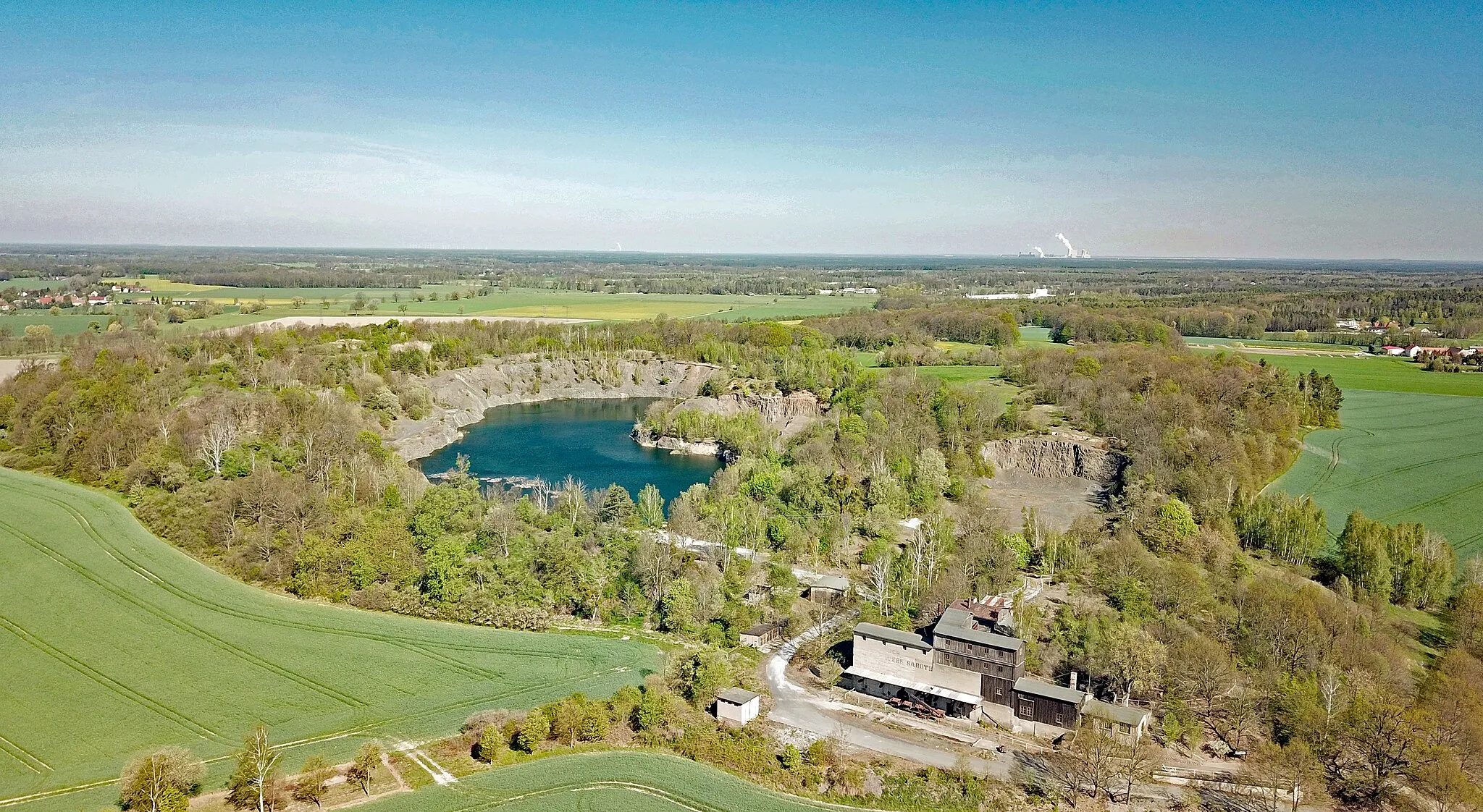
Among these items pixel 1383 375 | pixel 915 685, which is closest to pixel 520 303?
pixel 1383 375

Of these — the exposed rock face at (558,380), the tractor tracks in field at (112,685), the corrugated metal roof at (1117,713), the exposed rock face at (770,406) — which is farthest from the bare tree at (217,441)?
the corrugated metal roof at (1117,713)

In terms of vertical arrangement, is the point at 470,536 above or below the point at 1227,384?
below

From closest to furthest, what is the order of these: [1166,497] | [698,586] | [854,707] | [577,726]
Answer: [577,726] < [854,707] < [698,586] < [1166,497]

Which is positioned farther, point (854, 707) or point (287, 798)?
point (854, 707)

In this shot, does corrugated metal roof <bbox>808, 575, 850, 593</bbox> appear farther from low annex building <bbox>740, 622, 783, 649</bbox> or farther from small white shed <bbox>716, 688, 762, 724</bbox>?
small white shed <bbox>716, 688, 762, 724</bbox>

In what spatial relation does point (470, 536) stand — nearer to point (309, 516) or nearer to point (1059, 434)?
point (309, 516)

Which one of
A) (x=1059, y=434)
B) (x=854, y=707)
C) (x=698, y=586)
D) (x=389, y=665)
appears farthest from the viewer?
(x=1059, y=434)

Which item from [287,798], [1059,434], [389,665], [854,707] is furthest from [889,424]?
[287,798]
